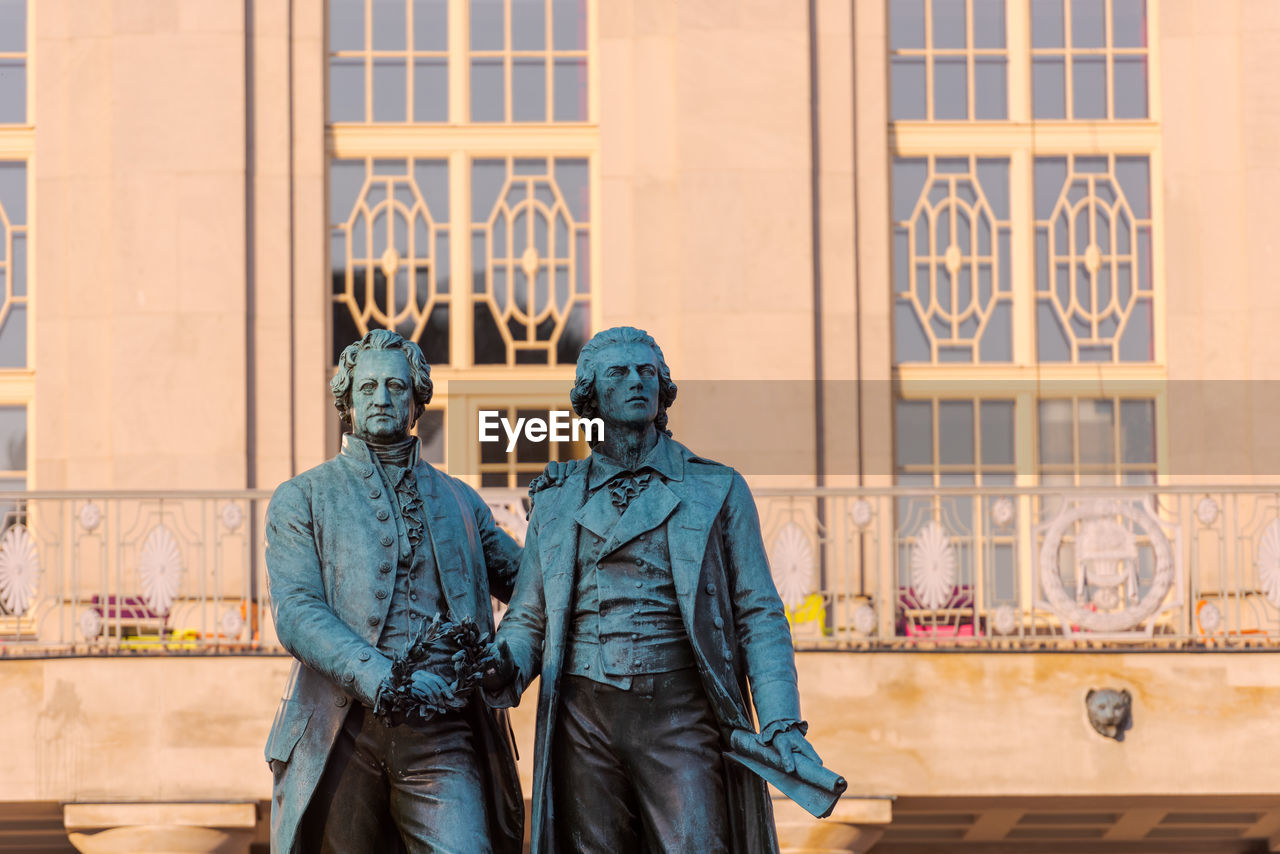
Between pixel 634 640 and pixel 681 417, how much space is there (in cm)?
970

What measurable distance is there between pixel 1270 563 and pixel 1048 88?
4659mm

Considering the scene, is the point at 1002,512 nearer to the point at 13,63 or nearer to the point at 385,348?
the point at 385,348

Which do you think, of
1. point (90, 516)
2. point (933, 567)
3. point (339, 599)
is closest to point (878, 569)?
point (933, 567)

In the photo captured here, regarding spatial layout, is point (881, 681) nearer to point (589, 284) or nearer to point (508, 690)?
point (589, 284)

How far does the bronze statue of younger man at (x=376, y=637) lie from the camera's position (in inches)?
244

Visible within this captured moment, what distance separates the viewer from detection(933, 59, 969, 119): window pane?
55.2ft

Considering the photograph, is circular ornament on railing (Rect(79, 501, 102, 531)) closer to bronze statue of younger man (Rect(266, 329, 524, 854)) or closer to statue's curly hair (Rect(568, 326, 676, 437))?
bronze statue of younger man (Rect(266, 329, 524, 854))

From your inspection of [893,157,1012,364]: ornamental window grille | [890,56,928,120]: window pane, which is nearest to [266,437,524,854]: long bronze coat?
[893,157,1012,364]: ornamental window grille

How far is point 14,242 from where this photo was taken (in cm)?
1664

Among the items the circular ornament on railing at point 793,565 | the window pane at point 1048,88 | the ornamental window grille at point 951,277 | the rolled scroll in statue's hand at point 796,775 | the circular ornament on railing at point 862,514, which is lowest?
the rolled scroll in statue's hand at point 796,775

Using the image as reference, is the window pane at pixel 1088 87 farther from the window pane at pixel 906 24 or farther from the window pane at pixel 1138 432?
the window pane at pixel 1138 432

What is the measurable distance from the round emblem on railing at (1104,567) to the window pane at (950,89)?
3970mm

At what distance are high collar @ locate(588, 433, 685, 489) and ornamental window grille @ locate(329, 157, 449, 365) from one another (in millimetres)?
10063
